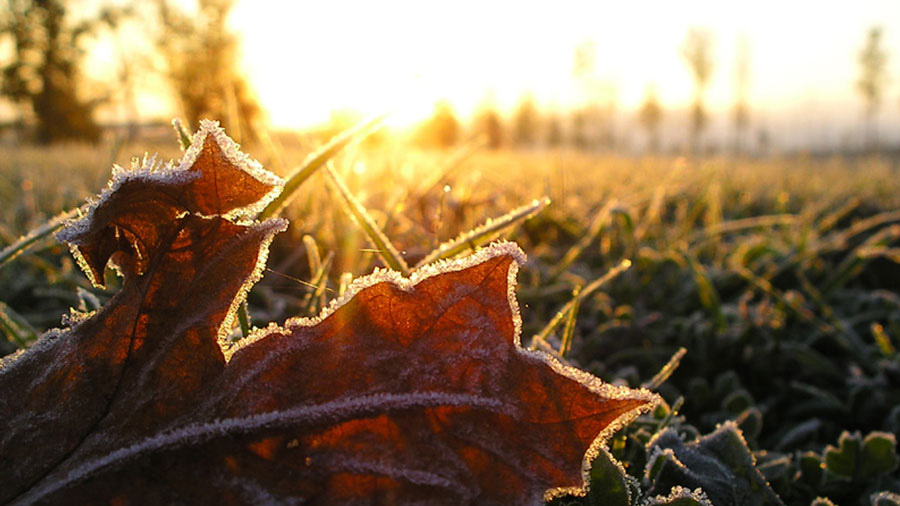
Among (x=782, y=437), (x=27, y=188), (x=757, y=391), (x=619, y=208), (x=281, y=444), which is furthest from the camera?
(x=27, y=188)

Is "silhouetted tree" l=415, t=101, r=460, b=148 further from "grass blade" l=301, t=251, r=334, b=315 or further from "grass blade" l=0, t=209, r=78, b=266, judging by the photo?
"grass blade" l=0, t=209, r=78, b=266

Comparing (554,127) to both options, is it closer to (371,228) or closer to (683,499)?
(371,228)

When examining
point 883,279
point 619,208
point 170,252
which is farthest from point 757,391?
point 170,252

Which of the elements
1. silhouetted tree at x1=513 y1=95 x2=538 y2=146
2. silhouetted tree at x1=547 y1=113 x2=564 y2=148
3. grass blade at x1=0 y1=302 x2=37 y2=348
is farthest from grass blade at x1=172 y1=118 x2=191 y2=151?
silhouetted tree at x1=547 y1=113 x2=564 y2=148

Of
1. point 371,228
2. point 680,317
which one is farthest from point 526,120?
point 371,228

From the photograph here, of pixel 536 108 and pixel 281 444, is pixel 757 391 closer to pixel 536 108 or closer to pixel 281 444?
pixel 281 444

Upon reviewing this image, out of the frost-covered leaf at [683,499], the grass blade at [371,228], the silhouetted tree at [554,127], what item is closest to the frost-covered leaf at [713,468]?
the frost-covered leaf at [683,499]

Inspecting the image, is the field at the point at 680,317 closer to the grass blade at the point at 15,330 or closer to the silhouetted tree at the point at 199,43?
the grass blade at the point at 15,330
